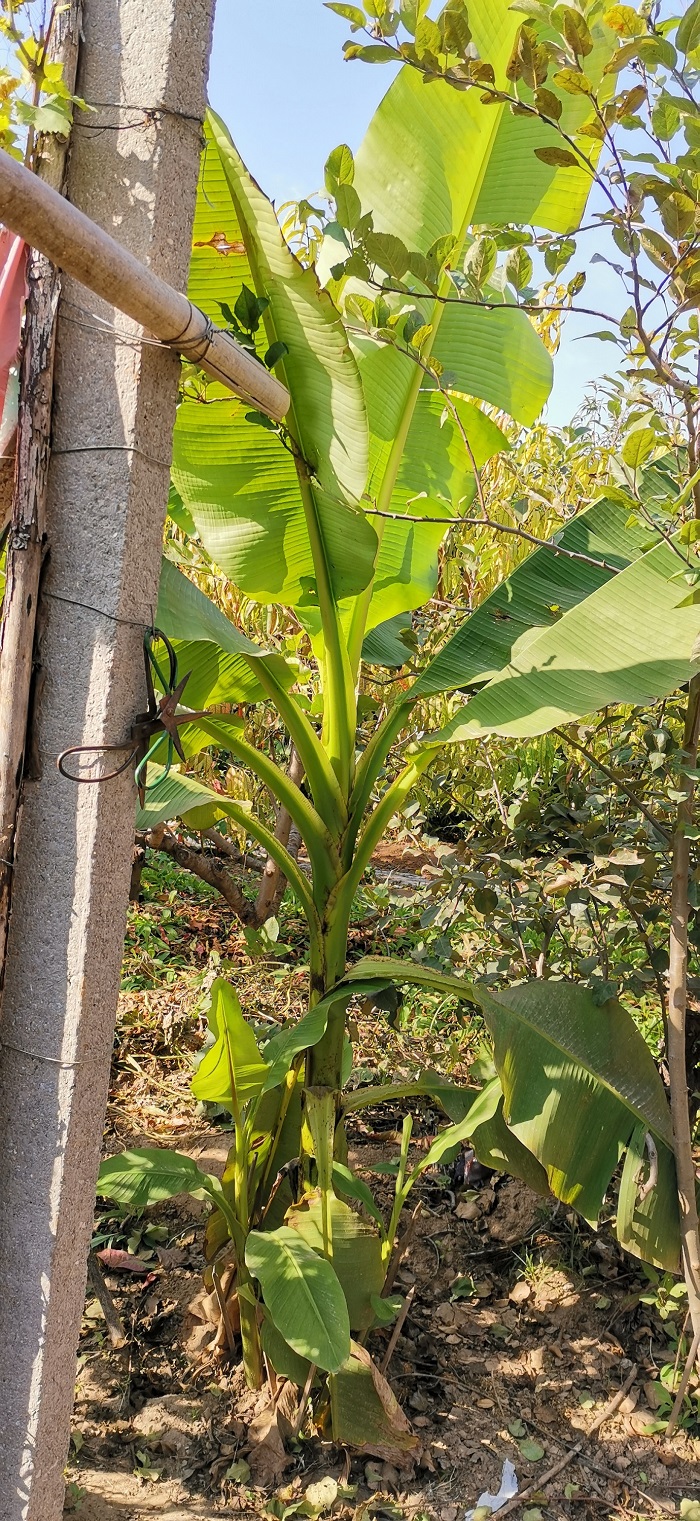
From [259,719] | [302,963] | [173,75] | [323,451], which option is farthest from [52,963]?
[259,719]

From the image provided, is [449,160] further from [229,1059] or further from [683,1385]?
[683,1385]

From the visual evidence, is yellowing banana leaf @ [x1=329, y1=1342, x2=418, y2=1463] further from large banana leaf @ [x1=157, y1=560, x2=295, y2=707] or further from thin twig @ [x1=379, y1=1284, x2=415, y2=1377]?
large banana leaf @ [x1=157, y1=560, x2=295, y2=707]

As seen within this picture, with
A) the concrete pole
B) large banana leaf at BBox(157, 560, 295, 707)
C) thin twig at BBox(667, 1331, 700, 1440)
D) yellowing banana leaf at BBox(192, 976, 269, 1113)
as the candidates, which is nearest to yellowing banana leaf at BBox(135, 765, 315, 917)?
large banana leaf at BBox(157, 560, 295, 707)

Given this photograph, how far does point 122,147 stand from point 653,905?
1875 millimetres

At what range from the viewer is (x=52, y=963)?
1514 mm

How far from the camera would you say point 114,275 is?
4.17 ft

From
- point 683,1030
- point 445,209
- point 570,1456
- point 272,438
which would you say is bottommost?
point 570,1456

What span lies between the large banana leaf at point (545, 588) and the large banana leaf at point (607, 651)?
0.26 metres

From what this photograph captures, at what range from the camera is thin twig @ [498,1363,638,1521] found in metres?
1.97

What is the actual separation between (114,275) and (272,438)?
0.84 meters

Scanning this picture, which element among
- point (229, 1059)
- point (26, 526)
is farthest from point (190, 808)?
point (26, 526)

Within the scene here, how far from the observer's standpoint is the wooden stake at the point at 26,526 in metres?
1.47

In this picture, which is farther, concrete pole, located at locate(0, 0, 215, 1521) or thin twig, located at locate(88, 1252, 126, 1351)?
thin twig, located at locate(88, 1252, 126, 1351)

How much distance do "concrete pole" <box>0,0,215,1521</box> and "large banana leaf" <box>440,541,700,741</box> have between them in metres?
0.78
